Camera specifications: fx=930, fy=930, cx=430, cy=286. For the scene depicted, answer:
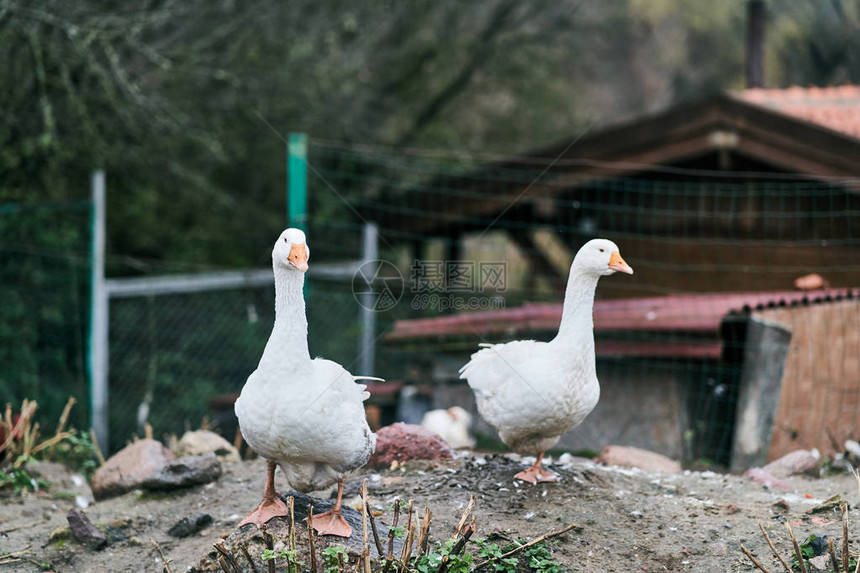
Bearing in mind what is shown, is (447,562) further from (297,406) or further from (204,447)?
(204,447)

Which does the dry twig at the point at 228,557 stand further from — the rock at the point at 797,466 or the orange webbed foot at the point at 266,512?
the rock at the point at 797,466

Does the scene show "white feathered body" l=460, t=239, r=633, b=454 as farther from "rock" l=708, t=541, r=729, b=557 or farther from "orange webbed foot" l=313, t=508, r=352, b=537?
"orange webbed foot" l=313, t=508, r=352, b=537

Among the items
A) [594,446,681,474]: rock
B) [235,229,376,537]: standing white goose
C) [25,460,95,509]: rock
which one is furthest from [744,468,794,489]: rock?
[25,460,95,509]: rock

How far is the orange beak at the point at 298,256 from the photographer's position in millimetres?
3638

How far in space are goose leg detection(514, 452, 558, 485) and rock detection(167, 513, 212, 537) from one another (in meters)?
1.56

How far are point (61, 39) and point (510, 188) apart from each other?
424 centimetres

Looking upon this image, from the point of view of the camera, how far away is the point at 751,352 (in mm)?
6562

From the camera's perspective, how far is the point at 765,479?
518cm

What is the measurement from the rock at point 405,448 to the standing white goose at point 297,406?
1.16 metres

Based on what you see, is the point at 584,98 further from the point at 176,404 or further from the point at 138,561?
the point at 138,561

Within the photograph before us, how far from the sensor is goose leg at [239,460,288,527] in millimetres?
3908

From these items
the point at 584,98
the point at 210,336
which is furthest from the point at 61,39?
the point at 584,98

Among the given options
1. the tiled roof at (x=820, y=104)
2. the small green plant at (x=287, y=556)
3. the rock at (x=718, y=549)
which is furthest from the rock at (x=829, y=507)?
the tiled roof at (x=820, y=104)

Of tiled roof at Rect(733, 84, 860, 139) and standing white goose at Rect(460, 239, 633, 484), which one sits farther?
tiled roof at Rect(733, 84, 860, 139)
